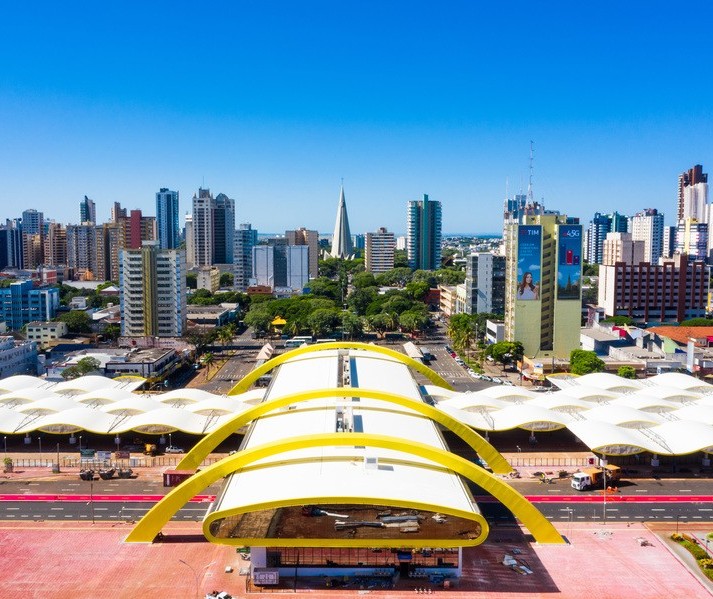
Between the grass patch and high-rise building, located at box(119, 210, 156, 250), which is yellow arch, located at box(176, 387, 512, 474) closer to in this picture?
the grass patch

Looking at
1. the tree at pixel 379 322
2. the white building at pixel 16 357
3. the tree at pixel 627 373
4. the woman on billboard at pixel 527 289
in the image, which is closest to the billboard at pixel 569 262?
the woman on billboard at pixel 527 289

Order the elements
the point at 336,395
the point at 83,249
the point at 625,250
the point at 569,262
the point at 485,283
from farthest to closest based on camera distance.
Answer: the point at 83,249
the point at 625,250
the point at 485,283
the point at 569,262
the point at 336,395

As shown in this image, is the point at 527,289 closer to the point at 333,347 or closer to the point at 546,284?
the point at 546,284

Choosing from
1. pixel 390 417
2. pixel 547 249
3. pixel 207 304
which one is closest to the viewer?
pixel 390 417

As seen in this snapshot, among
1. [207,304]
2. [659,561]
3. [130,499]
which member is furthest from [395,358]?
[207,304]

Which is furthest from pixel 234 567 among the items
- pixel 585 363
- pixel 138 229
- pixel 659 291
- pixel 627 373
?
pixel 138 229

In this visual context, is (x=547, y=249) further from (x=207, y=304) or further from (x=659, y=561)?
(x=207, y=304)

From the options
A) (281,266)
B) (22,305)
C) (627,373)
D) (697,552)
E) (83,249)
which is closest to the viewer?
(697,552)
